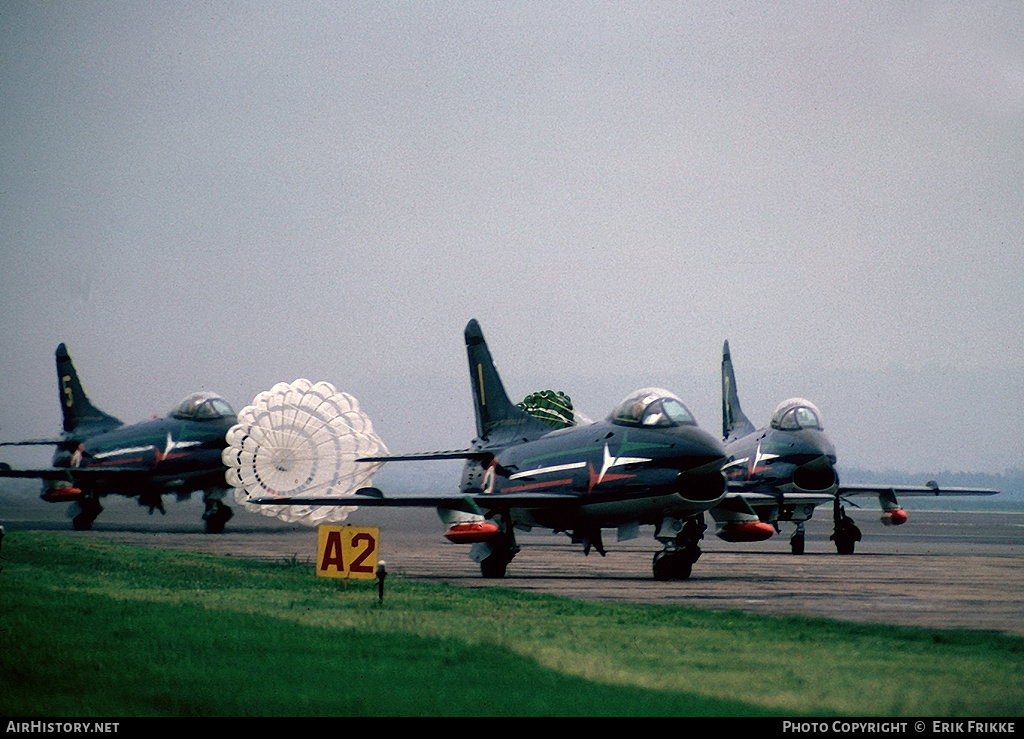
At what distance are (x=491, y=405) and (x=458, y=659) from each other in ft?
64.4

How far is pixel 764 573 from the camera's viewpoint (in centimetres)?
2752

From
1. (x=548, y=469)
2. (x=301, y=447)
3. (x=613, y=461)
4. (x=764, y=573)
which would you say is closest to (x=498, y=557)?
(x=548, y=469)

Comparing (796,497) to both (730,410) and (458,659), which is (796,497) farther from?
(458,659)

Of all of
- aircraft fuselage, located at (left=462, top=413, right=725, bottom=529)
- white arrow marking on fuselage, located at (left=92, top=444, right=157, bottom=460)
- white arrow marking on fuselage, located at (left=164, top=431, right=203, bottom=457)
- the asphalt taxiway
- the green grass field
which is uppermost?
white arrow marking on fuselage, located at (left=164, top=431, right=203, bottom=457)

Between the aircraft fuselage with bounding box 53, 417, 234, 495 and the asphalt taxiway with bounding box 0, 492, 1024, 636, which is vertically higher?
the aircraft fuselage with bounding box 53, 417, 234, 495

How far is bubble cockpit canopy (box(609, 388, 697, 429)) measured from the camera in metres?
24.8

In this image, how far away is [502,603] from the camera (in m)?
19.2

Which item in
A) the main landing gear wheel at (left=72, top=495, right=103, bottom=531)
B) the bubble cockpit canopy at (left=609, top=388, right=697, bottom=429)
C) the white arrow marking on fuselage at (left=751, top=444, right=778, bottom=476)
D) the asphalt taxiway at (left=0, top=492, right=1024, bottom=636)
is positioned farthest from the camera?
the main landing gear wheel at (left=72, top=495, right=103, bottom=531)

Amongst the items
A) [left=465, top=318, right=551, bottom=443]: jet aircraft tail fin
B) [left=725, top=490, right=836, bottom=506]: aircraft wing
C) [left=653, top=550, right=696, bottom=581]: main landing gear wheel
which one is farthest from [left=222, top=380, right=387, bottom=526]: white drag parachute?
[left=653, top=550, right=696, bottom=581]: main landing gear wheel

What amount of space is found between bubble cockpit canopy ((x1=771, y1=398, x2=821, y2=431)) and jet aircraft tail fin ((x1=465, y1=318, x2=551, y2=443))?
10.1 m

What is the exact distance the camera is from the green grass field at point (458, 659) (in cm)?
1023

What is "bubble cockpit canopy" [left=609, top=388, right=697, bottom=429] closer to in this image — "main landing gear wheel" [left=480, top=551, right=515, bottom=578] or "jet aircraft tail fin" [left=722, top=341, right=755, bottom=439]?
"main landing gear wheel" [left=480, top=551, right=515, bottom=578]

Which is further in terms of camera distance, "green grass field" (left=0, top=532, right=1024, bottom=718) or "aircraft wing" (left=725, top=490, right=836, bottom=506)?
"aircraft wing" (left=725, top=490, right=836, bottom=506)
